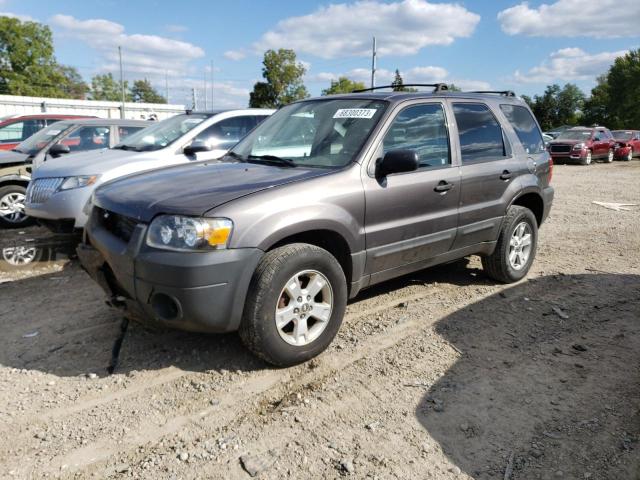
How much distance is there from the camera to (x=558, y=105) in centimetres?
Result: 5644

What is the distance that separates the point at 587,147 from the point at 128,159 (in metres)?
22.0

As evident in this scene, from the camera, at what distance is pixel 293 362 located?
3.42 meters

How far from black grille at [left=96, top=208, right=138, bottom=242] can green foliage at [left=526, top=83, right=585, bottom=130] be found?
194 ft

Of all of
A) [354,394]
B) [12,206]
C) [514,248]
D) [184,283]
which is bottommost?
[354,394]

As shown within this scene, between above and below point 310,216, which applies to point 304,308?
below

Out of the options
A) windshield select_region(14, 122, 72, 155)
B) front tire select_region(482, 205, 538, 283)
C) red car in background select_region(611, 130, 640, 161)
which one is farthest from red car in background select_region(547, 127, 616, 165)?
windshield select_region(14, 122, 72, 155)

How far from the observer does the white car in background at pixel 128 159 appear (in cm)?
606

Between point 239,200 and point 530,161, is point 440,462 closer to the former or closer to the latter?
point 239,200

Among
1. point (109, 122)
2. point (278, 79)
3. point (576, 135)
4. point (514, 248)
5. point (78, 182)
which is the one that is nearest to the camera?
point (514, 248)

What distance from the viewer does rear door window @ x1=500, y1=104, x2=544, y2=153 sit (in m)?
5.20

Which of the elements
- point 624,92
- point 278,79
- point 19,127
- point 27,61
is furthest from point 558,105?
point 27,61

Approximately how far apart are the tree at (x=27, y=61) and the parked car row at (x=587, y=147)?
6498 cm

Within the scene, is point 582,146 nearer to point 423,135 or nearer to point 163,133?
point 163,133

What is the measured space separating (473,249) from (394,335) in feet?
4.33
